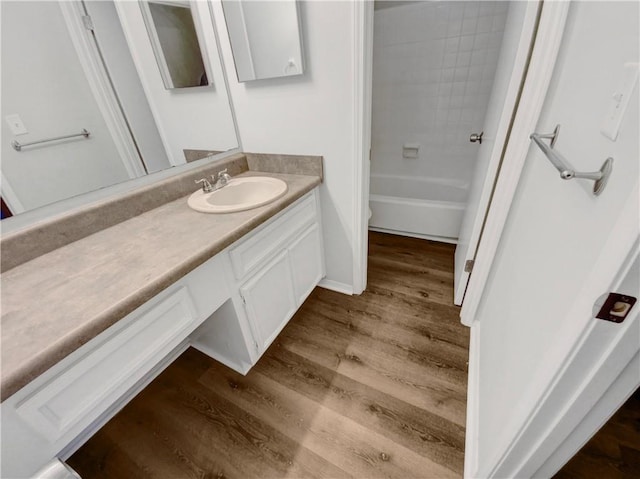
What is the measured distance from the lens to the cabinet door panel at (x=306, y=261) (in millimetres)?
1427

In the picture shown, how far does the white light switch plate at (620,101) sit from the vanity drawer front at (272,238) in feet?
3.29

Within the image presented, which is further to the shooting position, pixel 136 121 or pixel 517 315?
pixel 136 121

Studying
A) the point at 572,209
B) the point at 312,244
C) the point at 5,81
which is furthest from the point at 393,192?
the point at 5,81

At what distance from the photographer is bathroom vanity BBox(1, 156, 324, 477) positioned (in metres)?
0.56

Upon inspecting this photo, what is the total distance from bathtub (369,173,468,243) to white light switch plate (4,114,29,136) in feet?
7.04

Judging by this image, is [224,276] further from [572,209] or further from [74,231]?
[572,209]

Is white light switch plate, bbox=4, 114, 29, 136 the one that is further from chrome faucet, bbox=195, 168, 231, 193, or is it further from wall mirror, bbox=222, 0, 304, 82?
wall mirror, bbox=222, 0, 304, 82

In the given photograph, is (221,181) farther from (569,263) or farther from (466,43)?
(466,43)

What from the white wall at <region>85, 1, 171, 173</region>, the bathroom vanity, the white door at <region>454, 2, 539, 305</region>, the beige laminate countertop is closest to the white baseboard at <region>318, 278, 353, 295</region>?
the bathroom vanity

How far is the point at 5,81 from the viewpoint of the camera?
79 centimetres

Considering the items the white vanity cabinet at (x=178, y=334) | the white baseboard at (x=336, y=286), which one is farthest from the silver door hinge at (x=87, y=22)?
the white baseboard at (x=336, y=286)

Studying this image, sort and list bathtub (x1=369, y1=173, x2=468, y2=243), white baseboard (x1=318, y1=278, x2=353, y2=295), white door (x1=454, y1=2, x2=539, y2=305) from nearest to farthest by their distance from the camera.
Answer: white door (x1=454, y1=2, x2=539, y2=305) → white baseboard (x1=318, y1=278, x2=353, y2=295) → bathtub (x1=369, y1=173, x2=468, y2=243)

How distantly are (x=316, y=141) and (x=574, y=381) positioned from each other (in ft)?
4.19

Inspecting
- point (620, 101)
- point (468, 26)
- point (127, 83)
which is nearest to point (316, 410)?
point (620, 101)
